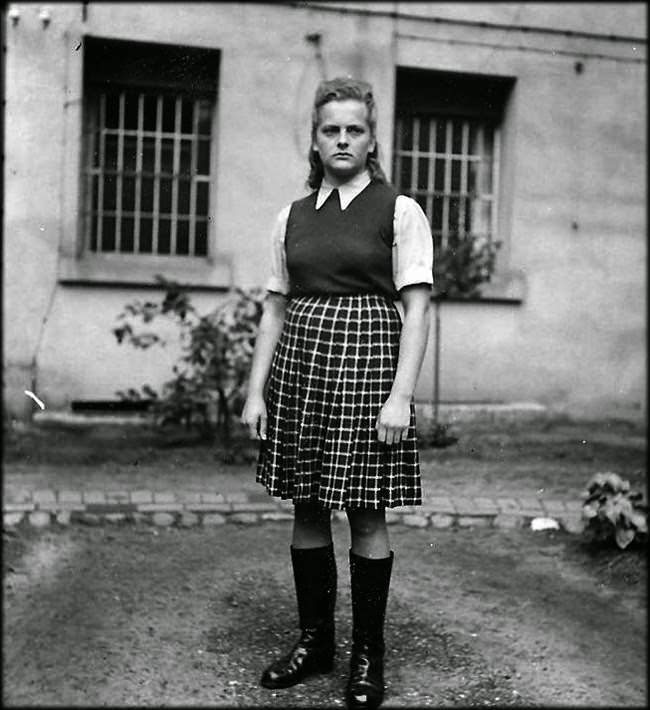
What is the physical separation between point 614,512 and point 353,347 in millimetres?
1971

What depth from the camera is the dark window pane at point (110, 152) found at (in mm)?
7961

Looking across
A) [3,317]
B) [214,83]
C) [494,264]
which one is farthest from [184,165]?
[494,264]

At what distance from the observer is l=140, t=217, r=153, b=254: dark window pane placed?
8117mm

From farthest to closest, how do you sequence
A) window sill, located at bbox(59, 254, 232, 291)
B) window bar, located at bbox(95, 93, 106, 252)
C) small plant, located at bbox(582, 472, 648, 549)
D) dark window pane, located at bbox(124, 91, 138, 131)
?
dark window pane, located at bbox(124, 91, 138, 131)
window bar, located at bbox(95, 93, 106, 252)
window sill, located at bbox(59, 254, 232, 291)
small plant, located at bbox(582, 472, 648, 549)

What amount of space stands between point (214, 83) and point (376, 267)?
5.40 metres

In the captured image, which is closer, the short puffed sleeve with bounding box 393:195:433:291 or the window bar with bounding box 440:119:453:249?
the short puffed sleeve with bounding box 393:195:433:291

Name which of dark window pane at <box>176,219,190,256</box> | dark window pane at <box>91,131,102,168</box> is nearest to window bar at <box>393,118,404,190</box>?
dark window pane at <box>176,219,190,256</box>

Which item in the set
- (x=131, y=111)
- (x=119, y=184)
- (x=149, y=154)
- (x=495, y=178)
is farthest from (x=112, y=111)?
(x=495, y=178)

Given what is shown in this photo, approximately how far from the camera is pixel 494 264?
8.26m

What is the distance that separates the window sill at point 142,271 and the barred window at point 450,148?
1.65 metres

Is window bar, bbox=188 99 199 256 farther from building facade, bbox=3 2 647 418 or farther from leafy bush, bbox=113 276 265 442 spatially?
leafy bush, bbox=113 276 265 442

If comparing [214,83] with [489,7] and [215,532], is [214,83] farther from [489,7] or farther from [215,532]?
[215,532]

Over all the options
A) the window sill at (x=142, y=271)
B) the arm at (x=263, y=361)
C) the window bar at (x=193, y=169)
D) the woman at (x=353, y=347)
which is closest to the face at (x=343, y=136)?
the woman at (x=353, y=347)

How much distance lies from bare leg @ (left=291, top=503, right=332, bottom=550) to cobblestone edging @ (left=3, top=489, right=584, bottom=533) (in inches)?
63.6
